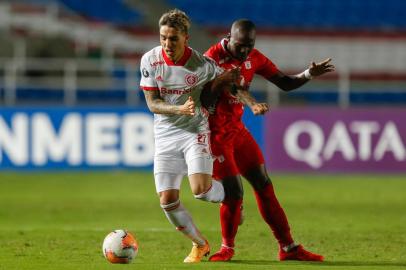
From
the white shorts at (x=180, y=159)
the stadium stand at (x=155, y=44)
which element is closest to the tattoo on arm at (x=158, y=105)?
the white shorts at (x=180, y=159)

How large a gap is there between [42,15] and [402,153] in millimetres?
10283

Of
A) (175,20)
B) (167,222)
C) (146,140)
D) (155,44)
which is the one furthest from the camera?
(155,44)

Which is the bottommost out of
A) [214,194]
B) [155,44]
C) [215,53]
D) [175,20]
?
[214,194]

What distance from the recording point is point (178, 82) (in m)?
8.20

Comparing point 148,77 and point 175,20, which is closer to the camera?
point 175,20

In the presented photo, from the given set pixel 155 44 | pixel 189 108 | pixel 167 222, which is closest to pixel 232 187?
pixel 189 108

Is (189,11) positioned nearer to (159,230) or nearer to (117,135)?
(117,135)

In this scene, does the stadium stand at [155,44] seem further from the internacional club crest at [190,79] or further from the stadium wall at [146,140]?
the internacional club crest at [190,79]

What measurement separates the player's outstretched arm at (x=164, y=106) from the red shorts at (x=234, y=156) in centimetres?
72

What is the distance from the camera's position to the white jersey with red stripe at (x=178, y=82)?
8156mm

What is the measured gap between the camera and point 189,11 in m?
25.8

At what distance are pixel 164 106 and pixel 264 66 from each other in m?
1.14

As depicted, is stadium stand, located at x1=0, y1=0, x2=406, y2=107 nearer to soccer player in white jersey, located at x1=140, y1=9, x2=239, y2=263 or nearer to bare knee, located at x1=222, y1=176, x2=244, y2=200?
bare knee, located at x1=222, y1=176, x2=244, y2=200

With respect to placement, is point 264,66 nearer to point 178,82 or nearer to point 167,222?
point 178,82
